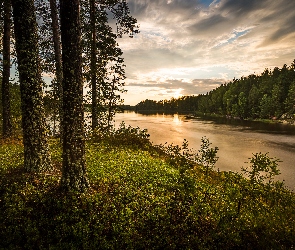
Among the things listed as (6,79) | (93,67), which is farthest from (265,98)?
(6,79)

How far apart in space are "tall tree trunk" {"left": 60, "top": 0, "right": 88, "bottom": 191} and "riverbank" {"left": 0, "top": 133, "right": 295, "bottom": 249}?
0.59m

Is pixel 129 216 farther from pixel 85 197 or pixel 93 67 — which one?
pixel 93 67

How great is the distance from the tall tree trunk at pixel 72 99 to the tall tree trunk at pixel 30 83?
63.5 inches

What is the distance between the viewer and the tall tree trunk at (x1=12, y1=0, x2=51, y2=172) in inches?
265

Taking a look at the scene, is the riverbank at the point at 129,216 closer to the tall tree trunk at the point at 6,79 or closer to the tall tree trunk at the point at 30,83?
the tall tree trunk at the point at 30,83

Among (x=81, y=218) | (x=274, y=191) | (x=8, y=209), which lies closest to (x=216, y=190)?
(x=274, y=191)

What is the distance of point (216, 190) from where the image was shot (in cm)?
823

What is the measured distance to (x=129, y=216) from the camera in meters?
5.54

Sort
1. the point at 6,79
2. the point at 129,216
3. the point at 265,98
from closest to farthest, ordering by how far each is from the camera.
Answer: the point at 129,216 < the point at 6,79 < the point at 265,98

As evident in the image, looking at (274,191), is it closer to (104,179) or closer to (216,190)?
(216,190)

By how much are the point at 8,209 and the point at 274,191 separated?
11.2 metres

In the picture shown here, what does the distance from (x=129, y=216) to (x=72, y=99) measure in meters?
3.92

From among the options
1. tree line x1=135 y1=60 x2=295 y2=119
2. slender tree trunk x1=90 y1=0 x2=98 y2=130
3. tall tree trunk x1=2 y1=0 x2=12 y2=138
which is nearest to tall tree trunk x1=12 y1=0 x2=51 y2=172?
slender tree trunk x1=90 y1=0 x2=98 y2=130

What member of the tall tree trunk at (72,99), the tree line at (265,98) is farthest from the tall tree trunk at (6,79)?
the tree line at (265,98)
